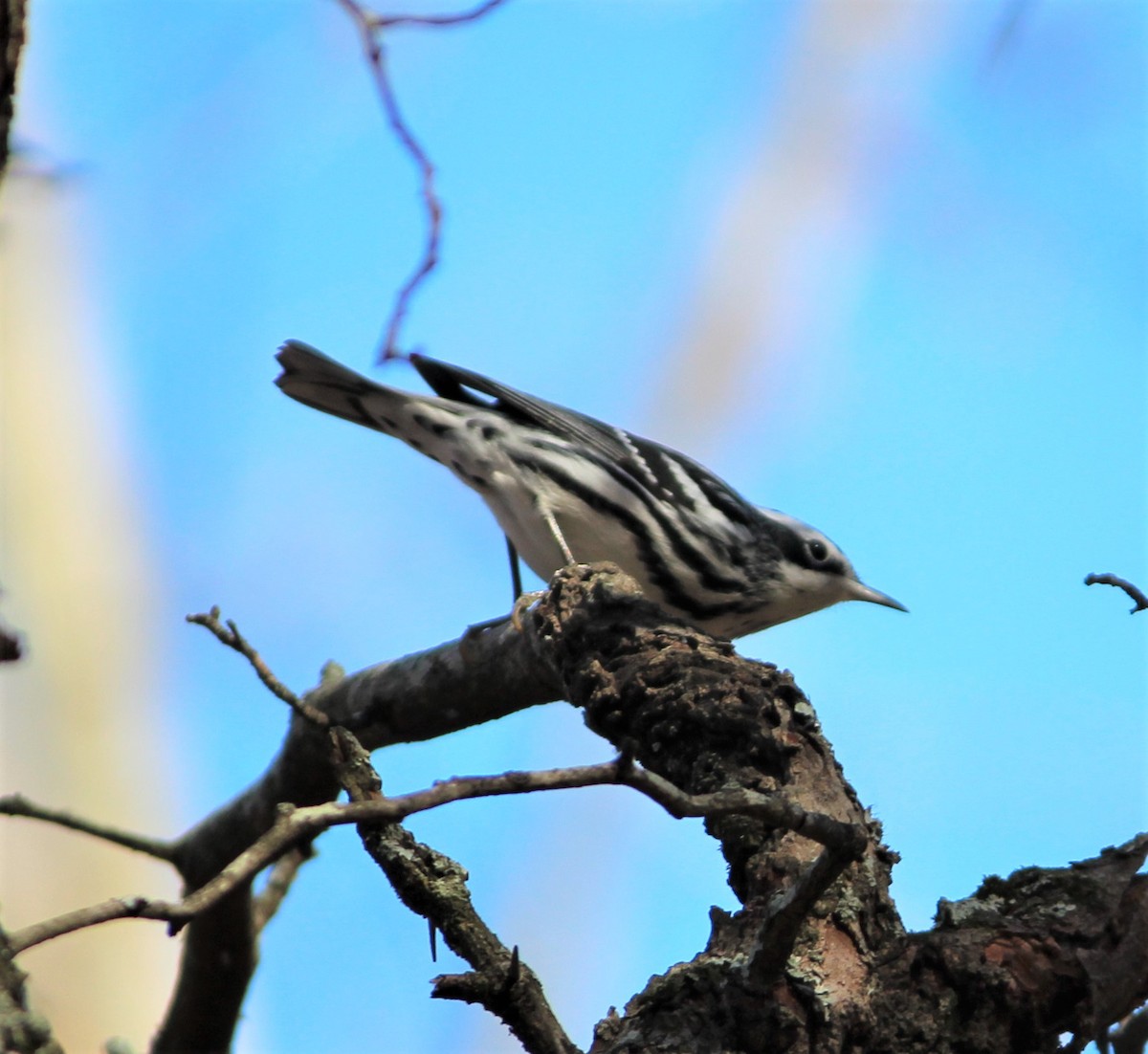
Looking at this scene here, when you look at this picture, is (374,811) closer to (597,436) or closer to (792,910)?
(792,910)

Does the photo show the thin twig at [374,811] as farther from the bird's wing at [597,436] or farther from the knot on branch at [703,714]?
the bird's wing at [597,436]

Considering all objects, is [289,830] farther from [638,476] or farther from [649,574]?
[638,476]

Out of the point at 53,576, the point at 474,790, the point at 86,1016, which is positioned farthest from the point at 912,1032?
the point at 53,576

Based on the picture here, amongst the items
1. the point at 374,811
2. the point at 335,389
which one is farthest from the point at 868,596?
the point at 374,811

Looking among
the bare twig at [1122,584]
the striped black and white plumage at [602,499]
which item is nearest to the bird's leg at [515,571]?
the striped black and white plumage at [602,499]

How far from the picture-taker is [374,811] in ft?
5.40

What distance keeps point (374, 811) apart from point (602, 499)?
3145 millimetres

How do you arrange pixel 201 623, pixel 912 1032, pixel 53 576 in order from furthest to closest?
pixel 53 576 → pixel 201 623 → pixel 912 1032

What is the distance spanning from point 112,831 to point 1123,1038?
237cm

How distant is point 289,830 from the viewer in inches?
62.9

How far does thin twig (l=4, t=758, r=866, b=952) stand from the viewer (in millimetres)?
1521

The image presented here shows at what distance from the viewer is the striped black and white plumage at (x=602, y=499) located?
4699mm

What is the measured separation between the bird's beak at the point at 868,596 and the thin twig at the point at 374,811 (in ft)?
11.9

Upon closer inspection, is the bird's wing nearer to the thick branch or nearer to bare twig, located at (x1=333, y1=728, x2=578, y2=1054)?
the thick branch
